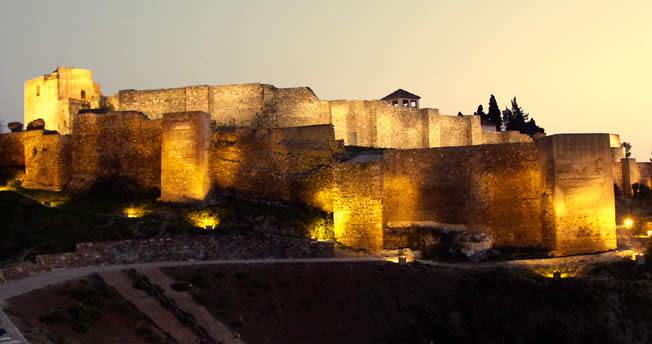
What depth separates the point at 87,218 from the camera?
32156 mm

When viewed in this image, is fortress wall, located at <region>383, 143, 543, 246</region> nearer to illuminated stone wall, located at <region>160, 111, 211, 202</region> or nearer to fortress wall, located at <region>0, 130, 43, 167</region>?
illuminated stone wall, located at <region>160, 111, 211, 202</region>

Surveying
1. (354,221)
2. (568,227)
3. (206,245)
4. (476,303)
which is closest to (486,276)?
(476,303)

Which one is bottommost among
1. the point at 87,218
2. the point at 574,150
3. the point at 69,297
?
the point at 69,297

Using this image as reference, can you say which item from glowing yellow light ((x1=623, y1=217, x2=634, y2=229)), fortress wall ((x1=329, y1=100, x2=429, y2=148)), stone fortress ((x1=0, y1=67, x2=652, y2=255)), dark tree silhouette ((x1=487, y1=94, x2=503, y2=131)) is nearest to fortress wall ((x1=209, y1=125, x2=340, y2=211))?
stone fortress ((x1=0, y1=67, x2=652, y2=255))

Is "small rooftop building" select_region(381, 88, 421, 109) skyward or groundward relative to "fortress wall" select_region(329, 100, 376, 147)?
skyward

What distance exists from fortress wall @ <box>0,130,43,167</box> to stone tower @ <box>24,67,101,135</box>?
13.6 feet

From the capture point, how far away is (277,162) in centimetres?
3900

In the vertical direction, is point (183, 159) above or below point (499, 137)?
below

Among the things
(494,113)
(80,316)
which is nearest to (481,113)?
(494,113)

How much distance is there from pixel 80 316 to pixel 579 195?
20317 mm

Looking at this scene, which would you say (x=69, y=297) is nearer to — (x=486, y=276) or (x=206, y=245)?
(x=206, y=245)

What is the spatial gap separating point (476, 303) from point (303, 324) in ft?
20.2

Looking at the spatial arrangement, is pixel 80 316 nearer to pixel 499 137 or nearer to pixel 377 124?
pixel 377 124

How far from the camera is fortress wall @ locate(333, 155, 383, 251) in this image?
35.5m
